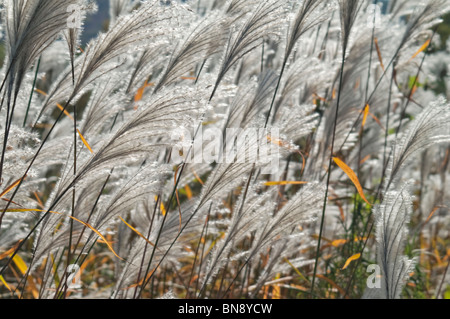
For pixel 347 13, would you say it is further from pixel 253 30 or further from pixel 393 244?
pixel 393 244

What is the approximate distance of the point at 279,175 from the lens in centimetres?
273

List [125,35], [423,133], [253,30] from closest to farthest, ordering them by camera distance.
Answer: [125,35], [253,30], [423,133]

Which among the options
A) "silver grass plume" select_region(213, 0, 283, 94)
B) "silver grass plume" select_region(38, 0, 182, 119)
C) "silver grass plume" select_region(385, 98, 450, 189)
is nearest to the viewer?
"silver grass plume" select_region(38, 0, 182, 119)

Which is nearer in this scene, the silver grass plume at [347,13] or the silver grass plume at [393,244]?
the silver grass plume at [393,244]

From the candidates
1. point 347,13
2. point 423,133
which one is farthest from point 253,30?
point 423,133

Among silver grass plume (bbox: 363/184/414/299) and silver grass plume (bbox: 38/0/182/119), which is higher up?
silver grass plume (bbox: 38/0/182/119)

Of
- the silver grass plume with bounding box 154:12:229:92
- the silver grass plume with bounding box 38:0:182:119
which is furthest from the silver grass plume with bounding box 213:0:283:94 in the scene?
the silver grass plume with bounding box 38:0:182:119

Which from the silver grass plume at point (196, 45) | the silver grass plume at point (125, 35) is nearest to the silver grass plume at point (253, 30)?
the silver grass plume at point (196, 45)

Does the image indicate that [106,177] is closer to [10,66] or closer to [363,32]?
[10,66]

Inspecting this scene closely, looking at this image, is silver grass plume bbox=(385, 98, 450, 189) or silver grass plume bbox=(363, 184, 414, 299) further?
silver grass plume bbox=(385, 98, 450, 189)

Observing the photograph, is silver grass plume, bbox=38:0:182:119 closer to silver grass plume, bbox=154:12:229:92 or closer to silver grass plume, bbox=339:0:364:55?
silver grass plume, bbox=154:12:229:92

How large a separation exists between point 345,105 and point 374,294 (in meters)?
1.19

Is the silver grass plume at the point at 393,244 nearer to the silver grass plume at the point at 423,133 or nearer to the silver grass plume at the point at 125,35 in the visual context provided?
the silver grass plume at the point at 423,133
